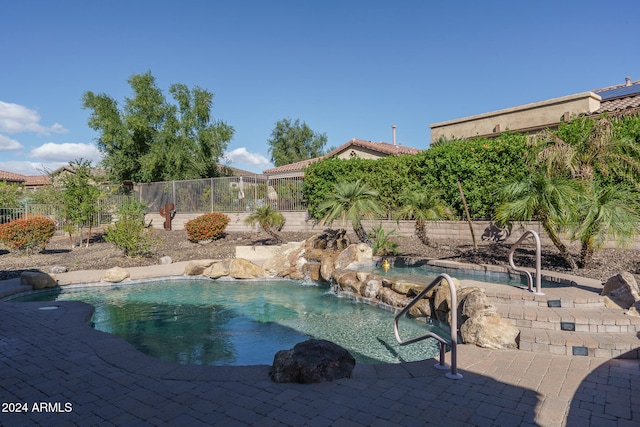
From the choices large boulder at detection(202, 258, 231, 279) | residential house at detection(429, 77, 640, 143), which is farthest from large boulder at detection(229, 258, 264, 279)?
residential house at detection(429, 77, 640, 143)

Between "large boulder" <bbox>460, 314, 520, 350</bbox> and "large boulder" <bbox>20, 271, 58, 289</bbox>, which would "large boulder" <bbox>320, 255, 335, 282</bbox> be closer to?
"large boulder" <bbox>460, 314, 520, 350</bbox>

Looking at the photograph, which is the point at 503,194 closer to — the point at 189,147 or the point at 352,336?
the point at 352,336

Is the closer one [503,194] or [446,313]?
[446,313]

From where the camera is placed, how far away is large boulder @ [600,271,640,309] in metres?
5.55

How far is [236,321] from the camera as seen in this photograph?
7.19 m

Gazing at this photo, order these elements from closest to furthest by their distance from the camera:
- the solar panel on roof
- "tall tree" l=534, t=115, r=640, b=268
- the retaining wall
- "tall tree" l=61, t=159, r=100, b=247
A: "tall tree" l=534, t=115, r=640, b=268, the retaining wall, "tall tree" l=61, t=159, r=100, b=247, the solar panel on roof

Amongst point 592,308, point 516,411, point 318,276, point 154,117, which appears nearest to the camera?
point 516,411

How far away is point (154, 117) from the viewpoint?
27.7 meters

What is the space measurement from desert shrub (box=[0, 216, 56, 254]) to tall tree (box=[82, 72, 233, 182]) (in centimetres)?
1281

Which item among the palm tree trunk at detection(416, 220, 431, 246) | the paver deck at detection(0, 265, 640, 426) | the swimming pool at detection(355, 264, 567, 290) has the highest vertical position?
the palm tree trunk at detection(416, 220, 431, 246)

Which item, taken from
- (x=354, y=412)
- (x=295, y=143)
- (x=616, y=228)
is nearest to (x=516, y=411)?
(x=354, y=412)

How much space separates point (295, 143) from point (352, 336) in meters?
44.5

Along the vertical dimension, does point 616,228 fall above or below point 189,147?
below

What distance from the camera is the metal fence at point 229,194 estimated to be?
19.2m
